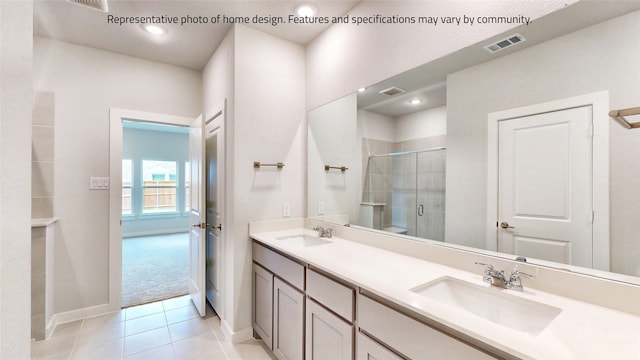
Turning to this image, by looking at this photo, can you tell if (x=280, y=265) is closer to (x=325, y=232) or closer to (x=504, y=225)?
(x=325, y=232)

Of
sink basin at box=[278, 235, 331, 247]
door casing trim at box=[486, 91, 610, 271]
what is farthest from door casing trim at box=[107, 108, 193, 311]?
door casing trim at box=[486, 91, 610, 271]

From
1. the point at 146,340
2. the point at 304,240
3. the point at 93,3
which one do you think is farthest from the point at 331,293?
the point at 93,3

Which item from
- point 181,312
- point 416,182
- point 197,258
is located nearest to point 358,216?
point 416,182

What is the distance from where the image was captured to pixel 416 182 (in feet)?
5.62

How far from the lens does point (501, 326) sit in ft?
2.82

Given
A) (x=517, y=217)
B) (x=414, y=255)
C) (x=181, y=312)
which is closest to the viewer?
(x=517, y=217)

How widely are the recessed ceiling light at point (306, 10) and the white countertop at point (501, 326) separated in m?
1.83

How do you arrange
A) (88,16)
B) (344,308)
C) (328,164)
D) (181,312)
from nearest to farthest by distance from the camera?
(344,308) → (88,16) → (328,164) → (181,312)

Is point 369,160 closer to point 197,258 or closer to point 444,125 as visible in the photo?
point 444,125

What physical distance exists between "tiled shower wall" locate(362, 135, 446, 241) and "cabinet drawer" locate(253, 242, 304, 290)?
0.67 m

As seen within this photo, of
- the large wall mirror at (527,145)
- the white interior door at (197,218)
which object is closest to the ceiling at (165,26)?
the white interior door at (197,218)

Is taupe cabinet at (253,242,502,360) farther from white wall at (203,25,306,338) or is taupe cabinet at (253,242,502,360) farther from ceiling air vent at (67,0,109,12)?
ceiling air vent at (67,0,109,12)

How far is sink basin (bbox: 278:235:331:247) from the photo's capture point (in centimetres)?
220

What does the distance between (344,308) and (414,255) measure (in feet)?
1.80
